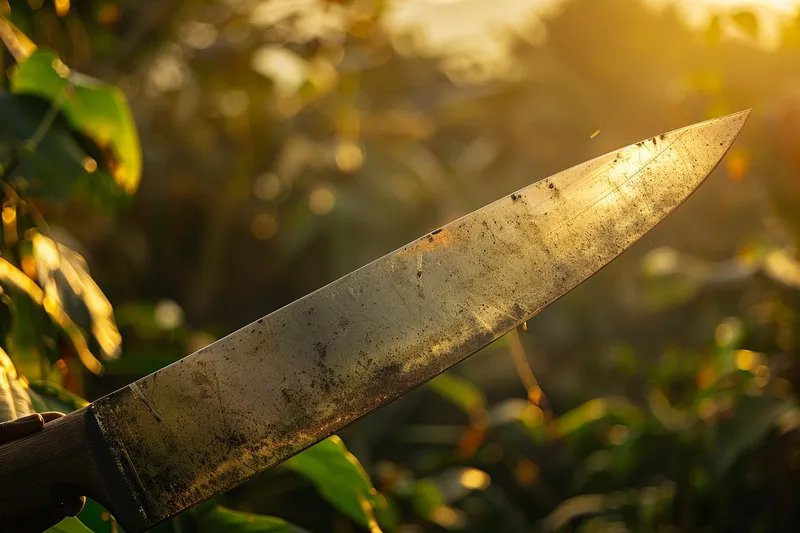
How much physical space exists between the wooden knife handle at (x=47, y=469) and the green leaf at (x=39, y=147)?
11.4 inches

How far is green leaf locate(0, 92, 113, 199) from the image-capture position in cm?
75

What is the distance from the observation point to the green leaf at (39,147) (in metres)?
0.75

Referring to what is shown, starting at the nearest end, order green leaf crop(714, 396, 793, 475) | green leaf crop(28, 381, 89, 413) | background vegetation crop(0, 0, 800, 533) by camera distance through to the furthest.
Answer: green leaf crop(28, 381, 89, 413) < background vegetation crop(0, 0, 800, 533) < green leaf crop(714, 396, 793, 475)

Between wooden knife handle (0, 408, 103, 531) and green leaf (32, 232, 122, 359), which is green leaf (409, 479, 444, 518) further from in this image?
wooden knife handle (0, 408, 103, 531)

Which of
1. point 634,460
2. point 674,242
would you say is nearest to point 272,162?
point 634,460

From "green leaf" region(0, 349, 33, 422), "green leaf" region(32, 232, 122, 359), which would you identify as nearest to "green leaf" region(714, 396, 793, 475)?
"green leaf" region(32, 232, 122, 359)

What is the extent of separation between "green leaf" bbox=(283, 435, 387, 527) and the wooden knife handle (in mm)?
246

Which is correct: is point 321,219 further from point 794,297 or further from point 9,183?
point 9,183

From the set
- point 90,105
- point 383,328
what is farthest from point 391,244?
point 383,328

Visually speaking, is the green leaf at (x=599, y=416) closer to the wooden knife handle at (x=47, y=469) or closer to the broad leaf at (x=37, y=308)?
the broad leaf at (x=37, y=308)

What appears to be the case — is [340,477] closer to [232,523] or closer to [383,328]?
[232,523]

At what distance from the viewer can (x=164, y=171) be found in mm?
2420

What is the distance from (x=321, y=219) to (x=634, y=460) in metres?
1.25

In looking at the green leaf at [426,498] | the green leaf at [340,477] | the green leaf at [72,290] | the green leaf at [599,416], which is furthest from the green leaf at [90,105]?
the green leaf at [599,416]
